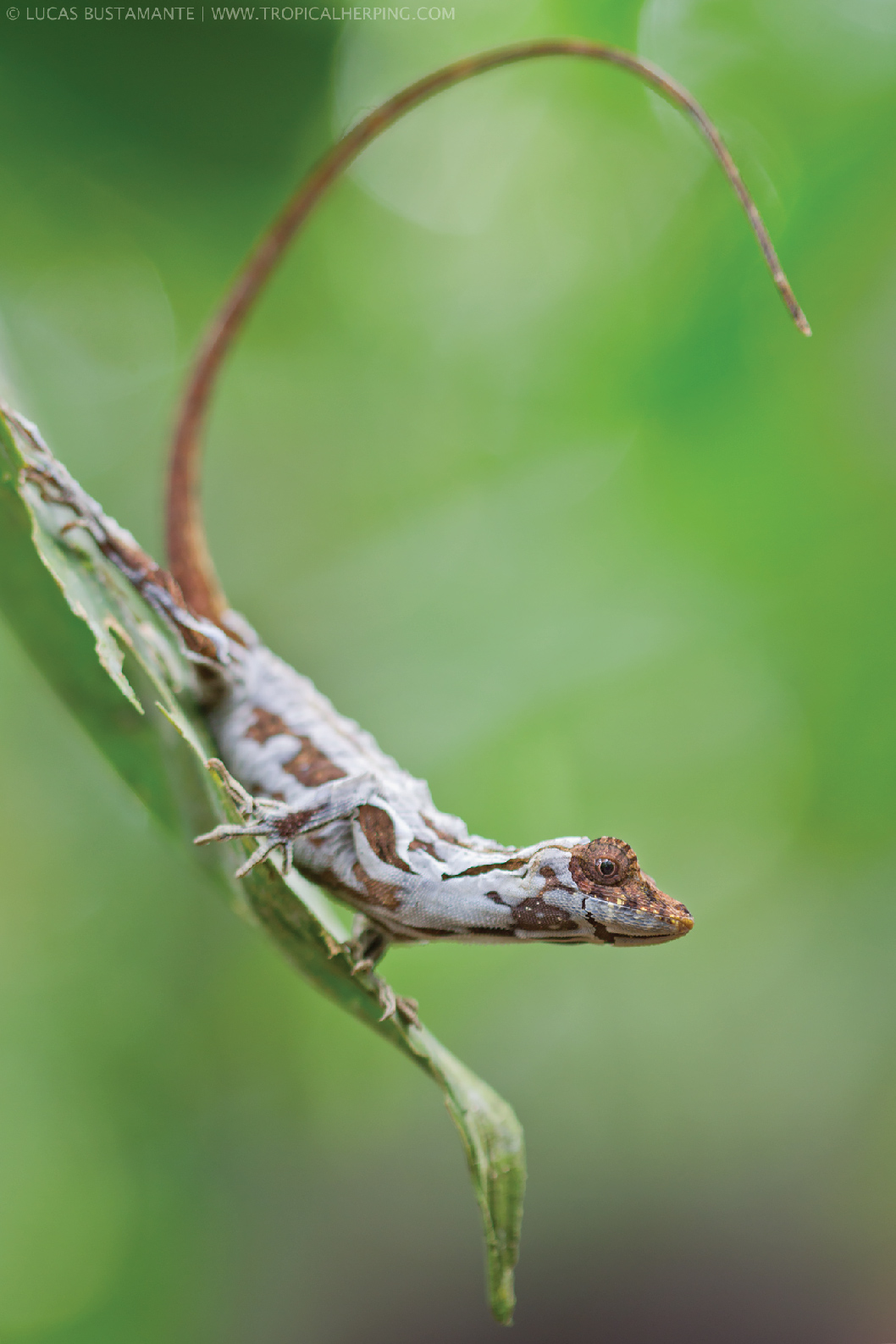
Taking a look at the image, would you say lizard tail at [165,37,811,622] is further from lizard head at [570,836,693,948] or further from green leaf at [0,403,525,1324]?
lizard head at [570,836,693,948]

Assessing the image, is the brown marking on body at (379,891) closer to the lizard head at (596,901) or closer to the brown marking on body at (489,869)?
the brown marking on body at (489,869)

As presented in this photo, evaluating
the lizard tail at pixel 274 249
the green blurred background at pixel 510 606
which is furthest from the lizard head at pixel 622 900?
the green blurred background at pixel 510 606

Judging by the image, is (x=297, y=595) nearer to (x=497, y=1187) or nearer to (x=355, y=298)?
(x=355, y=298)

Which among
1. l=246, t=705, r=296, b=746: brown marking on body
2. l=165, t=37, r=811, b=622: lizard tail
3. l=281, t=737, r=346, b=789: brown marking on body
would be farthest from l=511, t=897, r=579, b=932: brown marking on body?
l=165, t=37, r=811, b=622: lizard tail

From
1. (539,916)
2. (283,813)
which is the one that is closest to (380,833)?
(283,813)

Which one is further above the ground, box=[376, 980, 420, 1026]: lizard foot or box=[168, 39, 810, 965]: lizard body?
box=[168, 39, 810, 965]: lizard body

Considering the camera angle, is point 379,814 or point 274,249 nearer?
point 379,814

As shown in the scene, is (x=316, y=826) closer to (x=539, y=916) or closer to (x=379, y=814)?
(x=379, y=814)
